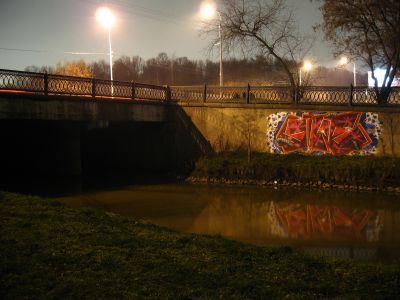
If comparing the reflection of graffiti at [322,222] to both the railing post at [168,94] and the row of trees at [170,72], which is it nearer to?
the railing post at [168,94]

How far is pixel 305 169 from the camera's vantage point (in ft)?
65.5

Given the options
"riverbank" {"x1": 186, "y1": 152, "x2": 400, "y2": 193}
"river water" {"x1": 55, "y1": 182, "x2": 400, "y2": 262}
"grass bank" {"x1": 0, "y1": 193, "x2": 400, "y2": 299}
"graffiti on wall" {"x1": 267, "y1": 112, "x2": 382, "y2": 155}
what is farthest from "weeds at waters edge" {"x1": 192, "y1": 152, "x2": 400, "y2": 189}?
"grass bank" {"x1": 0, "y1": 193, "x2": 400, "y2": 299}

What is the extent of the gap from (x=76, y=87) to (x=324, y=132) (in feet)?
40.9

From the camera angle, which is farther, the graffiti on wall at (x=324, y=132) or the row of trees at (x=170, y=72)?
the row of trees at (x=170, y=72)

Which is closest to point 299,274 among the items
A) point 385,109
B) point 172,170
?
point 385,109

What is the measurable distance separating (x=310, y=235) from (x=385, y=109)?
36.0ft

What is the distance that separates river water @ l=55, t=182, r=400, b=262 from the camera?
11508mm

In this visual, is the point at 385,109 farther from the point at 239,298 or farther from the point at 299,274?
the point at 239,298

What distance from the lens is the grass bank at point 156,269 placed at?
18.7 feet

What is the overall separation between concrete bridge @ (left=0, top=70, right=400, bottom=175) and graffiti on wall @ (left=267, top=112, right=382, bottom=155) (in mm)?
157

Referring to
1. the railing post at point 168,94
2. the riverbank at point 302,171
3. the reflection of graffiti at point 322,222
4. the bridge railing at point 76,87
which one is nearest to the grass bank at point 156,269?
the reflection of graffiti at point 322,222

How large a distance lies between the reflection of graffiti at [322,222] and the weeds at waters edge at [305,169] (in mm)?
3614

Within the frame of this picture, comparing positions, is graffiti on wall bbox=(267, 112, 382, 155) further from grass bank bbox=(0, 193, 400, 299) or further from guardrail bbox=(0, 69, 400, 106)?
grass bank bbox=(0, 193, 400, 299)

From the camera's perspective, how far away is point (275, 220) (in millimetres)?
14375
